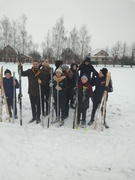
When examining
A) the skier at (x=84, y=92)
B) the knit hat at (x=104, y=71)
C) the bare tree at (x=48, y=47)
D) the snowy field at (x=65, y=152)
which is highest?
the bare tree at (x=48, y=47)

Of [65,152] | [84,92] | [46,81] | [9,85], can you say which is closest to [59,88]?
[46,81]

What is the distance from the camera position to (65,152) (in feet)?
12.8

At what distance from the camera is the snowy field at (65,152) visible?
10.8 feet

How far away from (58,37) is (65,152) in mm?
35174

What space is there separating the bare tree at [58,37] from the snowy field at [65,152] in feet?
106

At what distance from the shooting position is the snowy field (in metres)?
3.28

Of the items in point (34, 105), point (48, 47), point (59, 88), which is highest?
point (48, 47)

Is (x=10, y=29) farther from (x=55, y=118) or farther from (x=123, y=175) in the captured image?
(x=123, y=175)

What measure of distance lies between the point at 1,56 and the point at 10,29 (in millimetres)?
6533

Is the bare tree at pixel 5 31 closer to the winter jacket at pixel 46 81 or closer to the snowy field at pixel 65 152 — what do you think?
the winter jacket at pixel 46 81

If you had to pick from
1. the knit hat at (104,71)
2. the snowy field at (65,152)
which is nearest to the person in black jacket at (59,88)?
the snowy field at (65,152)

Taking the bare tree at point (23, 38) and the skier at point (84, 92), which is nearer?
the skier at point (84, 92)

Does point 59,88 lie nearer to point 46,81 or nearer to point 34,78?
point 46,81

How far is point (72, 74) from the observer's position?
19.4 ft
